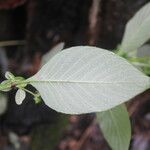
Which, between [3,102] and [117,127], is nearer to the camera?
[117,127]

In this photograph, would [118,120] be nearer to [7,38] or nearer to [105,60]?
[105,60]

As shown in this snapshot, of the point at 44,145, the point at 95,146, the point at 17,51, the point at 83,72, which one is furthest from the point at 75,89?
the point at 17,51

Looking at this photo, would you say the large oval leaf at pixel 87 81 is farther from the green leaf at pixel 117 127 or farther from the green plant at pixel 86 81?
the green leaf at pixel 117 127

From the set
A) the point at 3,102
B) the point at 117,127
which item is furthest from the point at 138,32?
the point at 3,102

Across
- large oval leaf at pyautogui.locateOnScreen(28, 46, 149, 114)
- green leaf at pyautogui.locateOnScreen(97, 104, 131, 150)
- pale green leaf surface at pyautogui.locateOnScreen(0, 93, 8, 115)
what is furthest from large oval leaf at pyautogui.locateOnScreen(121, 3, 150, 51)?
pale green leaf surface at pyautogui.locateOnScreen(0, 93, 8, 115)

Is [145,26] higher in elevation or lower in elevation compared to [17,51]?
higher

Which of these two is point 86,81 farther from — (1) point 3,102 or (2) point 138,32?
(1) point 3,102

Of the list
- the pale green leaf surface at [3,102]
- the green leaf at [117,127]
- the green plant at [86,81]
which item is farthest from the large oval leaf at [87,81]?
the pale green leaf surface at [3,102]
